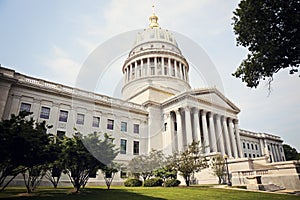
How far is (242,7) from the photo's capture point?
11.5m

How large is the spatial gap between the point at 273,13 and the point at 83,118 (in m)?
28.3

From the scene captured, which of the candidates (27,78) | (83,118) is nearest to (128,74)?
(83,118)

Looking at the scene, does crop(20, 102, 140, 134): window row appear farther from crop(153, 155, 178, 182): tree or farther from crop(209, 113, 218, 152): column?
crop(209, 113, 218, 152): column

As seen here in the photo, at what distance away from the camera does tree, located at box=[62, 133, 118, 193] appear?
1485 cm

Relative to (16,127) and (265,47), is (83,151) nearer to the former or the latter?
(16,127)

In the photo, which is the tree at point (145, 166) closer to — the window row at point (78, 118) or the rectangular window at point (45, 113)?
the window row at point (78, 118)

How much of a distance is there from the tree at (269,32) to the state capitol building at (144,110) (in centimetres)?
1710

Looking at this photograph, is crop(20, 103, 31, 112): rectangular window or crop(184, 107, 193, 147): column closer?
crop(20, 103, 31, 112): rectangular window

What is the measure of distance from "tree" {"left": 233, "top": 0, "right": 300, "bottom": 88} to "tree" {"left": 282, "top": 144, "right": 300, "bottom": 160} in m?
74.1

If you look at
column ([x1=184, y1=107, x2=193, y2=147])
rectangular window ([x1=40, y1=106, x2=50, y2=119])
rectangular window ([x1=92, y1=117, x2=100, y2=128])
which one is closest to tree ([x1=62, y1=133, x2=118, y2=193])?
rectangular window ([x1=40, y1=106, x2=50, y2=119])

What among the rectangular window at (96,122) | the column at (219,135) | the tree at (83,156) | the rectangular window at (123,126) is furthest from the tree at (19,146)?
the column at (219,135)

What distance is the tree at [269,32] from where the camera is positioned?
35.1ft

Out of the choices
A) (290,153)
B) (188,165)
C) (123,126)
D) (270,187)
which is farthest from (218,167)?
(290,153)

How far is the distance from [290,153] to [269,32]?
79939 mm
